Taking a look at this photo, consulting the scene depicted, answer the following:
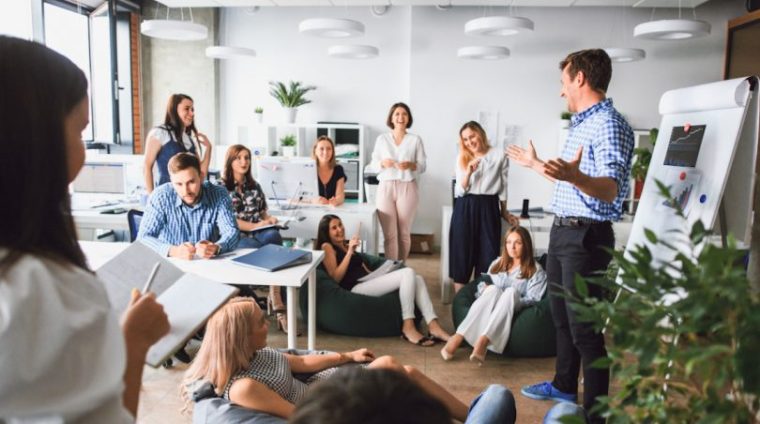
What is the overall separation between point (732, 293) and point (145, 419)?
2.67 metres

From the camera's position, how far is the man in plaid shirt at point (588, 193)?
232 cm

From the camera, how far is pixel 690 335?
2.83 ft

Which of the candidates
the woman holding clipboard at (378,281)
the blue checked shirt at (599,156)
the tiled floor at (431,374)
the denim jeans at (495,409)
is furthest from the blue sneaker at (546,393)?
the denim jeans at (495,409)

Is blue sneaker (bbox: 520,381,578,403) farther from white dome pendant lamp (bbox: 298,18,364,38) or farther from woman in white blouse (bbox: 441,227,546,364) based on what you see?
white dome pendant lamp (bbox: 298,18,364,38)

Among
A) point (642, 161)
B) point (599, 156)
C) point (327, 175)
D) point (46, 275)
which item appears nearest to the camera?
point (46, 275)

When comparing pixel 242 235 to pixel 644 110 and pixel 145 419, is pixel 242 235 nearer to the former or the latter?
pixel 145 419

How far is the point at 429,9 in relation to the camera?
263 inches

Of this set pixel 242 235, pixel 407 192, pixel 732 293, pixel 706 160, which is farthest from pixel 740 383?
pixel 407 192

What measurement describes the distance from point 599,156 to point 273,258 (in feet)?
5.41

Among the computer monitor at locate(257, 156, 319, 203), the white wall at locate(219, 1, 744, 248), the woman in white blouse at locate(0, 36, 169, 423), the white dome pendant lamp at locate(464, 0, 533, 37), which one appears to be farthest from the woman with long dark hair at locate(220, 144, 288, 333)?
the woman in white blouse at locate(0, 36, 169, 423)

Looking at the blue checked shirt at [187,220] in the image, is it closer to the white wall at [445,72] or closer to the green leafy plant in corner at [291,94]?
the green leafy plant in corner at [291,94]

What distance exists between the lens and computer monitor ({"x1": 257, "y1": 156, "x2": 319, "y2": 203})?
451 cm

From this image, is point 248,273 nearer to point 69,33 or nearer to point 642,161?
point 642,161

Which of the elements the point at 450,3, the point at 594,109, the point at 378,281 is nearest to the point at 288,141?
the point at 450,3
